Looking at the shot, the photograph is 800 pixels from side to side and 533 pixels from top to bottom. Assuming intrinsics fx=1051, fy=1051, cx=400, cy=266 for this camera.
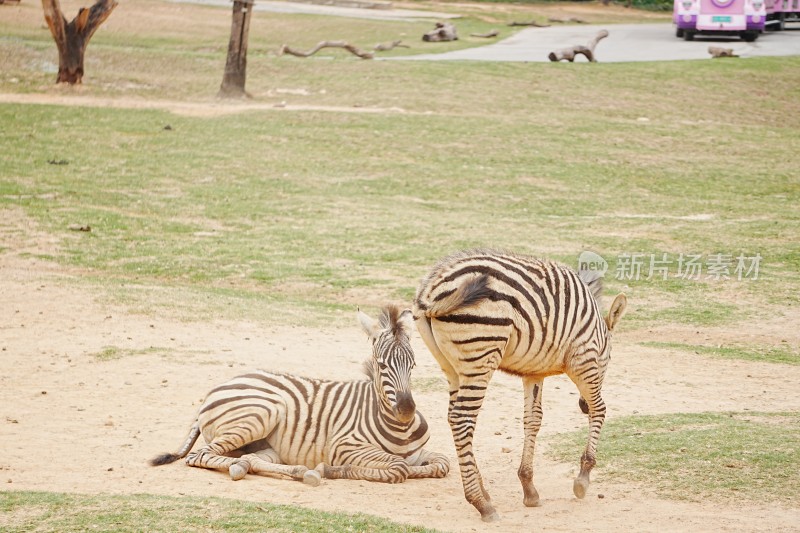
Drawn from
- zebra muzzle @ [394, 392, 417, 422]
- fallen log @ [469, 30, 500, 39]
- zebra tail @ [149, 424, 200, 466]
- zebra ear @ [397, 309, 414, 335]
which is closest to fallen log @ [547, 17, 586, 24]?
fallen log @ [469, 30, 500, 39]

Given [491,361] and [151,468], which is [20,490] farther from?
[491,361]

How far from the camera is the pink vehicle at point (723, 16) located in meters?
39.2

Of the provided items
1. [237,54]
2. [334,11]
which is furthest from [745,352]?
[334,11]

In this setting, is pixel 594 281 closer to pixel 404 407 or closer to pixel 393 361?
pixel 393 361

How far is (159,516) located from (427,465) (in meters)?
2.45

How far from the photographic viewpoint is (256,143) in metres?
24.7

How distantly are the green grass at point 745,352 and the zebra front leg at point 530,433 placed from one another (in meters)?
5.53

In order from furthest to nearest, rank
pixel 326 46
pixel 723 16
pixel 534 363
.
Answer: pixel 723 16, pixel 326 46, pixel 534 363

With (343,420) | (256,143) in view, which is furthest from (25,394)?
(256,143)

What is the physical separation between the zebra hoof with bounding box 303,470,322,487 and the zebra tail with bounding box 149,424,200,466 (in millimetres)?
1073

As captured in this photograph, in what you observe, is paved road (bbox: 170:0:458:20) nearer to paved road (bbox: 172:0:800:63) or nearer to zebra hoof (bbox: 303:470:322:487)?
paved road (bbox: 172:0:800:63)

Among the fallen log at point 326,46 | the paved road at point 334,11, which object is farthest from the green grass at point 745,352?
the paved road at point 334,11

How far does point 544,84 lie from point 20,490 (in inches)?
1019

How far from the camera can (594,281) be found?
8.15 meters
